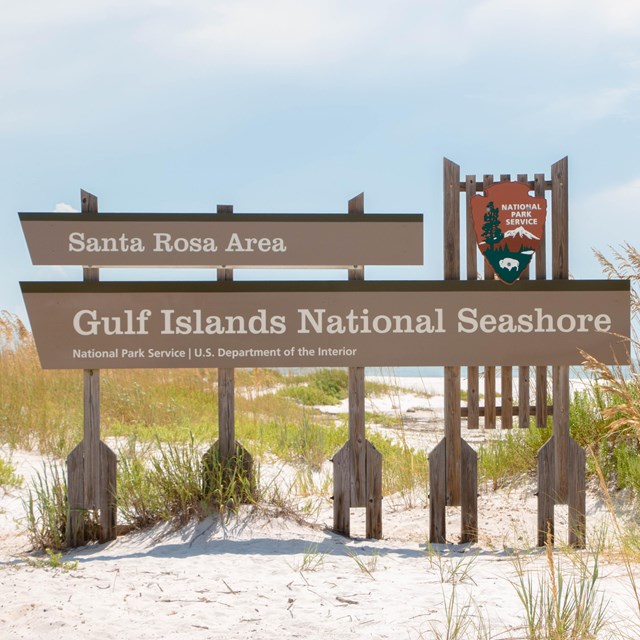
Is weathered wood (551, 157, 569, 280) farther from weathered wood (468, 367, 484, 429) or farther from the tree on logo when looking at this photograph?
weathered wood (468, 367, 484, 429)

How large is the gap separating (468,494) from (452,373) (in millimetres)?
1039

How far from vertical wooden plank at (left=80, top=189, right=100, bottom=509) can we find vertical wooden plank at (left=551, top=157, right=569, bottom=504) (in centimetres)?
394

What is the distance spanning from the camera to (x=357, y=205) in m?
6.36

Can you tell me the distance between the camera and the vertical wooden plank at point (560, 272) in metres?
6.37

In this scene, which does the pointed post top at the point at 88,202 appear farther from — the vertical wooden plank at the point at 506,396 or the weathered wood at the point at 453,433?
the vertical wooden plank at the point at 506,396

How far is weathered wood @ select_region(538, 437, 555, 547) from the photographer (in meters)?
6.31

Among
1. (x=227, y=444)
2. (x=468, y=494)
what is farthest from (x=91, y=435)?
(x=468, y=494)

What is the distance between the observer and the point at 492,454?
337 inches

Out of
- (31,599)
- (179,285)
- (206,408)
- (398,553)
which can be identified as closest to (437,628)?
(398,553)

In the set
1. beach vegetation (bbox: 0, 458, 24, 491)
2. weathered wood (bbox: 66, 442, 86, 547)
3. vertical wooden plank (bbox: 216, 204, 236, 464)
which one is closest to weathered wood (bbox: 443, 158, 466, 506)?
vertical wooden plank (bbox: 216, 204, 236, 464)

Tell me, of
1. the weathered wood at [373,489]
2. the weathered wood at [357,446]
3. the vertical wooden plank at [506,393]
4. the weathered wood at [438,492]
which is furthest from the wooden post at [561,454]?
the weathered wood at [357,446]

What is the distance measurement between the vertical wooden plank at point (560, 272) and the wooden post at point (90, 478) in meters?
3.82

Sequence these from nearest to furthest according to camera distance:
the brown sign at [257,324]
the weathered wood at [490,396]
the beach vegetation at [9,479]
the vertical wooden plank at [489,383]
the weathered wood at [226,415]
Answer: the brown sign at [257,324], the weathered wood at [226,415], the vertical wooden plank at [489,383], the weathered wood at [490,396], the beach vegetation at [9,479]

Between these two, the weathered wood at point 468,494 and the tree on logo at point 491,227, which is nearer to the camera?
the weathered wood at point 468,494
